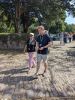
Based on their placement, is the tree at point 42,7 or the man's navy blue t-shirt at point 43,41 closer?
the man's navy blue t-shirt at point 43,41

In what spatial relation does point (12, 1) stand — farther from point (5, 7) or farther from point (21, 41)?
point (21, 41)

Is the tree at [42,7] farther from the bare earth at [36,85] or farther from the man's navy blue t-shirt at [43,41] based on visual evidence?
the man's navy blue t-shirt at [43,41]

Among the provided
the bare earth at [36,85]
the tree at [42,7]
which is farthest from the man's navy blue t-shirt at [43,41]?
the tree at [42,7]

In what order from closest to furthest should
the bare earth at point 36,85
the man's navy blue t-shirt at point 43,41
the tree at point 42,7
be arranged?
the bare earth at point 36,85, the man's navy blue t-shirt at point 43,41, the tree at point 42,7

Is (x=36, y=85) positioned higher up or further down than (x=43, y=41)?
further down

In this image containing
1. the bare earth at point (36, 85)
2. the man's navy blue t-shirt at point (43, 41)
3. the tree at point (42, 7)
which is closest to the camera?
the bare earth at point (36, 85)

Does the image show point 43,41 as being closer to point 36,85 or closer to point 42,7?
point 36,85

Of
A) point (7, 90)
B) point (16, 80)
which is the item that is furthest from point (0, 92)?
point (16, 80)

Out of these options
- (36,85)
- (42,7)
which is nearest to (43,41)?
(36,85)

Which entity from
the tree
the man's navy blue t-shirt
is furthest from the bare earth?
the tree

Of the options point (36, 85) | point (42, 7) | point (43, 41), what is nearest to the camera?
point (36, 85)

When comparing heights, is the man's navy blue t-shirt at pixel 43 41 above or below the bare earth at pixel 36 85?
above

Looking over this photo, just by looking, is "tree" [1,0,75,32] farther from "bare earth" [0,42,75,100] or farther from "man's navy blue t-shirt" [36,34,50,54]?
"man's navy blue t-shirt" [36,34,50,54]

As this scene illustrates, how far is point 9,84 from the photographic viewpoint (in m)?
10.7
